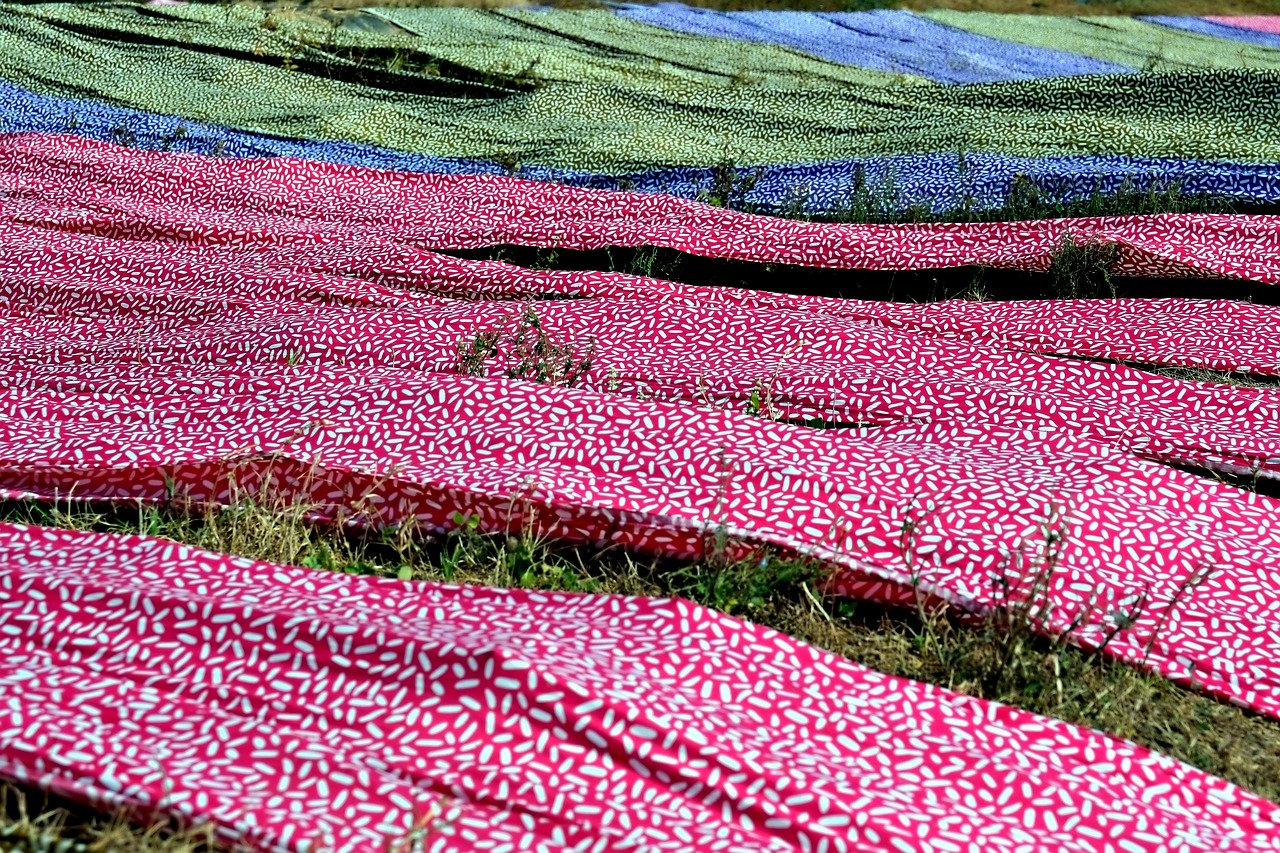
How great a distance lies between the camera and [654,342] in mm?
3430

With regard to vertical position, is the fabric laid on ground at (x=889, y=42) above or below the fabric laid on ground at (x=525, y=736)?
above

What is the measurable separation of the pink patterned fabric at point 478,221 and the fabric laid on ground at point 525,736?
245 centimetres

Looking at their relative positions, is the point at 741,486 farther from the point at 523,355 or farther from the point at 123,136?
the point at 123,136

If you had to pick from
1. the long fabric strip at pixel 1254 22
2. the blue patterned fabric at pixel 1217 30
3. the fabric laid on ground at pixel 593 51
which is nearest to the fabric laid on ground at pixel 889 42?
the fabric laid on ground at pixel 593 51

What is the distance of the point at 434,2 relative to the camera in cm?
1327

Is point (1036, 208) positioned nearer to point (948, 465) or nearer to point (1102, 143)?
point (1102, 143)

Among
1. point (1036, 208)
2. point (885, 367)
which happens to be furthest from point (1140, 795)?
point (1036, 208)

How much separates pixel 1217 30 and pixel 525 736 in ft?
38.5

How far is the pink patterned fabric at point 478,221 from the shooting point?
421 cm

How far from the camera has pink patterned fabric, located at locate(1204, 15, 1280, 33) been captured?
39.7 ft

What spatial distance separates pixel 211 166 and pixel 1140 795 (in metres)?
4.20

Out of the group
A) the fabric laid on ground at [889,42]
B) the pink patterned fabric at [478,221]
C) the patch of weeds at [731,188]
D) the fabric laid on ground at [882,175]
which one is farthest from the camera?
the fabric laid on ground at [889,42]

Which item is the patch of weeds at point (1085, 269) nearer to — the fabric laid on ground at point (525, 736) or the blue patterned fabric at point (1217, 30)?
the fabric laid on ground at point (525, 736)

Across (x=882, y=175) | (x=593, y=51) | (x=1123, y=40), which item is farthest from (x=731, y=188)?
(x=1123, y=40)
